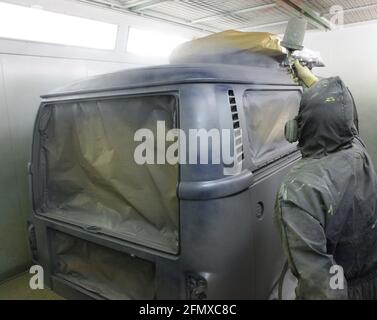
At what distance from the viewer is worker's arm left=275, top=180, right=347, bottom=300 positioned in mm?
1410

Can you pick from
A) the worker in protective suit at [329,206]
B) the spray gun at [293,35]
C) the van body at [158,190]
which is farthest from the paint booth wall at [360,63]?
the worker in protective suit at [329,206]

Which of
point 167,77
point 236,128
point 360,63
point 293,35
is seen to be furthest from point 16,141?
point 360,63

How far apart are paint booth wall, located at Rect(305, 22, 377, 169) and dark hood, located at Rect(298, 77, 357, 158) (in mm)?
4680

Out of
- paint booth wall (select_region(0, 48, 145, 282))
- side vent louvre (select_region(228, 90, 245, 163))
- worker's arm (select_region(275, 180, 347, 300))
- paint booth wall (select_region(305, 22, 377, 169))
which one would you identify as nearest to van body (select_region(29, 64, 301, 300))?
side vent louvre (select_region(228, 90, 245, 163))

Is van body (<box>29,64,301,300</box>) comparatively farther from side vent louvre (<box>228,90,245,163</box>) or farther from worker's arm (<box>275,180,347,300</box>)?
worker's arm (<box>275,180,347,300</box>)

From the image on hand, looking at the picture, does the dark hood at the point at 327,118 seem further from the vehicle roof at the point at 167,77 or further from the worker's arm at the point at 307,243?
the vehicle roof at the point at 167,77

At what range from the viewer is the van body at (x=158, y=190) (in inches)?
63.5

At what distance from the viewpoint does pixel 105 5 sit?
3.61 meters

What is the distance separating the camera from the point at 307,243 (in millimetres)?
1416

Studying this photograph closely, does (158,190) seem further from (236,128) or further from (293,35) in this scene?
(293,35)

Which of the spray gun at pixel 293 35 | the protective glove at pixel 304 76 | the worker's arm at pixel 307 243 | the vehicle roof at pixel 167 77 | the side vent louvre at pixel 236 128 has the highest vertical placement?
the spray gun at pixel 293 35

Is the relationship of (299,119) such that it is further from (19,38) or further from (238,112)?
(19,38)

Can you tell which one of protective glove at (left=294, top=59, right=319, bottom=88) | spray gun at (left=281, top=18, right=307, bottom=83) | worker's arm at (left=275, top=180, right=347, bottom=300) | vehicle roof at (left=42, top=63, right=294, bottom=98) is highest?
spray gun at (left=281, top=18, right=307, bottom=83)

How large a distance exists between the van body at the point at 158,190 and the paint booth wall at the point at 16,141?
107cm
